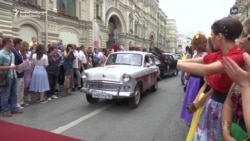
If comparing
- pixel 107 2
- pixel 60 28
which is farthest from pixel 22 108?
pixel 107 2

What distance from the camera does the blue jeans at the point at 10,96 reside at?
7842 millimetres

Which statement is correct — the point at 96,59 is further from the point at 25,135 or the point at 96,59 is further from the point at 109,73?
the point at 25,135

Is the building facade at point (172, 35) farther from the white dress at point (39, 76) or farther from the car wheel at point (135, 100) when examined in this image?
the car wheel at point (135, 100)

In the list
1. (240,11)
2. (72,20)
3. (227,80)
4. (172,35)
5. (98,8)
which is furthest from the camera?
(172,35)

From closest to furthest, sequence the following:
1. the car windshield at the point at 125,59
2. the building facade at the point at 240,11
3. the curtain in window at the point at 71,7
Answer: the car windshield at the point at 125,59 → the building facade at the point at 240,11 → the curtain in window at the point at 71,7

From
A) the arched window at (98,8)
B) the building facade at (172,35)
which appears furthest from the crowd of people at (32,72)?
the building facade at (172,35)

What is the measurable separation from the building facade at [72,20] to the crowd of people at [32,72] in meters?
→ 10.6

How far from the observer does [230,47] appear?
2.73m

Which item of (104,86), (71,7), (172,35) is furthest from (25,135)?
(172,35)

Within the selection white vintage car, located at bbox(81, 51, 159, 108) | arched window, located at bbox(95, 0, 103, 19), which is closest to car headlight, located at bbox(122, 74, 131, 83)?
white vintage car, located at bbox(81, 51, 159, 108)

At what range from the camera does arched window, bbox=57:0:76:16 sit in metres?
30.0

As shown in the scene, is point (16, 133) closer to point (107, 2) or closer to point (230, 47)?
point (230, 47)

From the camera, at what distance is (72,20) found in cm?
3189

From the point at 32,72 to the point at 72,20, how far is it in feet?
74.0
